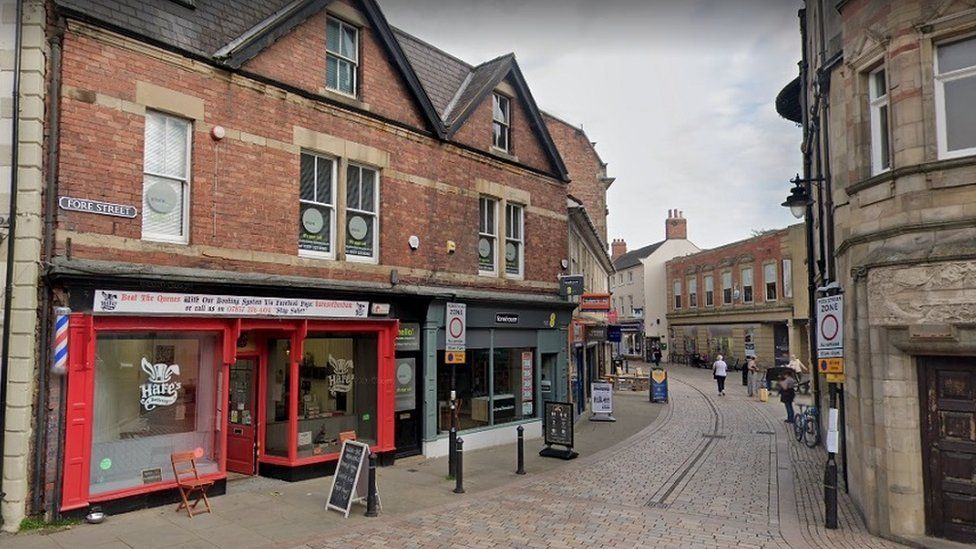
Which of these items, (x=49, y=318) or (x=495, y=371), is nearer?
(x=49, y=318)

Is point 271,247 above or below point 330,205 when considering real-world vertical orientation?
below

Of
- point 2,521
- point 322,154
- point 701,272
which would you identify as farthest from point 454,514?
point 701,272

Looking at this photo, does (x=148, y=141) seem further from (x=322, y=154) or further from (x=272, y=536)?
(x=272, y=536)

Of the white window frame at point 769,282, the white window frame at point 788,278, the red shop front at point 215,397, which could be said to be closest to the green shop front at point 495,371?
the red shop front at point 215,397

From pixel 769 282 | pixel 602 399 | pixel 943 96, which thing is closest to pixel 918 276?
pixel 943 96

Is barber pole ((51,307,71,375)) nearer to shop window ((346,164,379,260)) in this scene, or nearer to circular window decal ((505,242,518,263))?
shop window ((346,164,379,260))

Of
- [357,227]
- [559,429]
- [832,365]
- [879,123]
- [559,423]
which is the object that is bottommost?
[559,429]

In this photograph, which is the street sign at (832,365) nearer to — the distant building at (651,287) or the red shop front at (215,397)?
the red shop front at (215,397)

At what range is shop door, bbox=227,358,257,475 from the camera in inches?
441

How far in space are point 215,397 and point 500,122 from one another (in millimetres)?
9377

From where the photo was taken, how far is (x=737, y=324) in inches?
1692

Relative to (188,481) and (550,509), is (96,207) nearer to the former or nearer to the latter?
(188,481)

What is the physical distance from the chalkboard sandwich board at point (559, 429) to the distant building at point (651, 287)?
1587 inches

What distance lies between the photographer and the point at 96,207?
8617 millimetres
